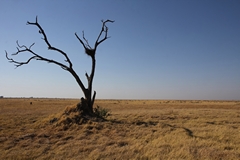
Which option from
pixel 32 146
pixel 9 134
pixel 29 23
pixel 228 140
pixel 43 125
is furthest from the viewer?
pixel 29 23

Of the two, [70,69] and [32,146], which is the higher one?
[70,69]

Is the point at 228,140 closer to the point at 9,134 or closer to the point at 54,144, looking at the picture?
the point at 54,144

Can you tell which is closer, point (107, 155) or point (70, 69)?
point (107, 155)

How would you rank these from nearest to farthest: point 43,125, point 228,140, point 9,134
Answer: point 228,140 → point 9,134 → point 43,125

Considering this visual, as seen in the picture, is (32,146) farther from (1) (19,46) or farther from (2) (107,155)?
(1) (19,46)

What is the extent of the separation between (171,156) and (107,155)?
228cm

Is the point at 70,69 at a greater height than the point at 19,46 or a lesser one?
lesser

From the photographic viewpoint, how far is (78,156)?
734cm

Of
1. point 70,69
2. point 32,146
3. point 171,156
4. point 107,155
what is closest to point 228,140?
point 171,156

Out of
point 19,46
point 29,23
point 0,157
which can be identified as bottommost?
point 0,157

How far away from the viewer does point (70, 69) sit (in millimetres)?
16719

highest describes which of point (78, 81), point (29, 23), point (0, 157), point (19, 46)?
point (29, 23)

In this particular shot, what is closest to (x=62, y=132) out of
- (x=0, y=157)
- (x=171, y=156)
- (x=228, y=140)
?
(x=0, y=157)

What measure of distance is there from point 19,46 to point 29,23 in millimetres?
2245
